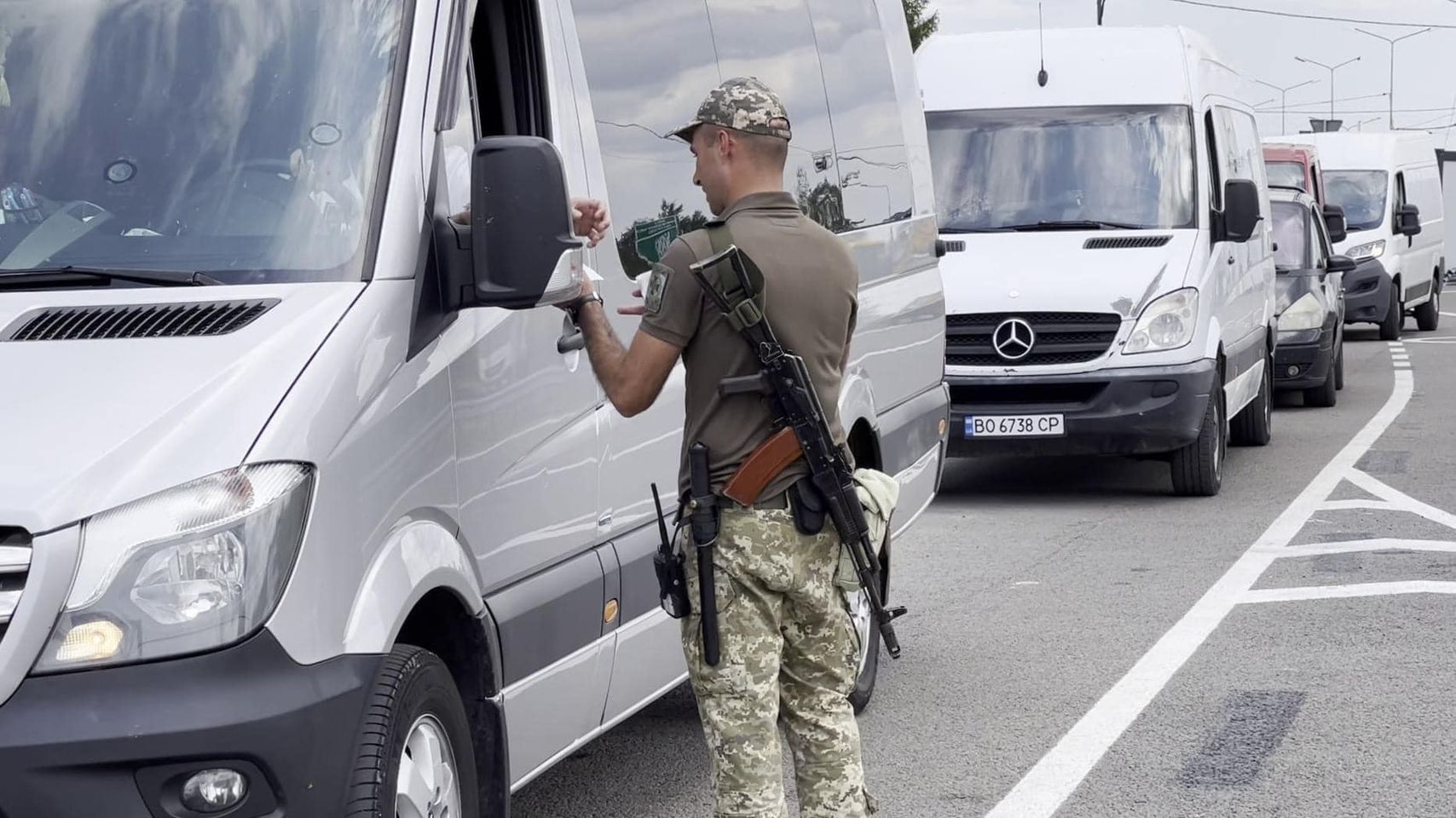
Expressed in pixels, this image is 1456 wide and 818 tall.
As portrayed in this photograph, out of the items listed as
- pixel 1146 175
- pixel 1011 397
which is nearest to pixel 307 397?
pixel 1011 397

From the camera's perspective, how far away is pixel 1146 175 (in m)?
11.9

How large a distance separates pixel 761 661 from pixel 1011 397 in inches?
298

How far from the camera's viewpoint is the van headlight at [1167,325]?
36.7 ft

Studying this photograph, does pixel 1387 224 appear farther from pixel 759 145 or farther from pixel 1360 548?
pixel 759 145

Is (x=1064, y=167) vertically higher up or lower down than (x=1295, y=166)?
higher up

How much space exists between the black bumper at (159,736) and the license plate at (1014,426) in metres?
8.40

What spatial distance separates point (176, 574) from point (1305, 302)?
48.3 ft

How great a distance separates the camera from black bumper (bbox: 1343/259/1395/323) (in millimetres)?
25844

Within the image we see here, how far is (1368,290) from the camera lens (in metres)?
25.9

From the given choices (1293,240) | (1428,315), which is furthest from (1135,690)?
(1428,315)

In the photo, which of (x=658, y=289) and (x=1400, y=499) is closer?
(x=658, y=289)

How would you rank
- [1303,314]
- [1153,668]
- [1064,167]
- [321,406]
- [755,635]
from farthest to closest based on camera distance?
[1303,314], [1064,167], [1153,668], [755,635], [321,406]

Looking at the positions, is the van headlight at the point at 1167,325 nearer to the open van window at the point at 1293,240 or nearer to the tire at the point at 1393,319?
the open van window at the point at 1293,240

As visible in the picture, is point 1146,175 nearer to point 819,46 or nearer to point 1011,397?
point 1011,397
